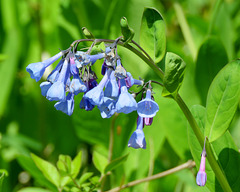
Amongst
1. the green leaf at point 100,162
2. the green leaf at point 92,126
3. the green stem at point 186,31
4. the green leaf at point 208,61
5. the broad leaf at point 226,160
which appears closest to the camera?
the broad leaf at point 226,160

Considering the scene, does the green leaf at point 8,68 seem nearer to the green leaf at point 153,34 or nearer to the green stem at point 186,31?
the green stem at point 186,31

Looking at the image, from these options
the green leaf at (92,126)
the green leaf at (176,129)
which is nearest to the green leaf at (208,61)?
the green leaf at (176,129)

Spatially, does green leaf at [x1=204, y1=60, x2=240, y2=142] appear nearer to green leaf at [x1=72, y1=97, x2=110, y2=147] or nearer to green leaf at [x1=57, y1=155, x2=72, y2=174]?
green leaf at [x1=57, y1=155, x2=72, y2=174]

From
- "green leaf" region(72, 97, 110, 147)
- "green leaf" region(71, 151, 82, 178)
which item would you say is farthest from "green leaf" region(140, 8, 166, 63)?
"green leaf" region(72, 97, 110, 147)

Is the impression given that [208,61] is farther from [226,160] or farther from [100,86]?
[100,86]

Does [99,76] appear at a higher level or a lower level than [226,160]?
higher

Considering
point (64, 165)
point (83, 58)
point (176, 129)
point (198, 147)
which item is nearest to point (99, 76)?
point (176, 129)
